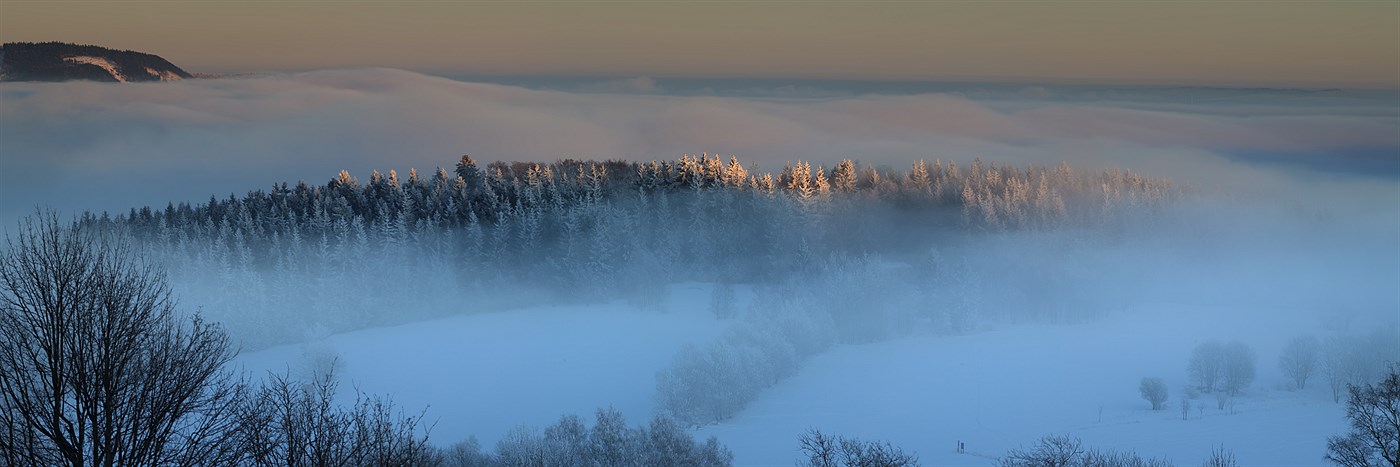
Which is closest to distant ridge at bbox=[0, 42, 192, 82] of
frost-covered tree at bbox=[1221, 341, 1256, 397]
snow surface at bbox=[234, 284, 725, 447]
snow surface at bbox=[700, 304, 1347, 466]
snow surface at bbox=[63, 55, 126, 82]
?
snow surface at bbox=[63, 55, 126, 82]

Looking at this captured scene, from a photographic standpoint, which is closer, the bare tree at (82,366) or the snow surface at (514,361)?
the bare tree at (82,366)

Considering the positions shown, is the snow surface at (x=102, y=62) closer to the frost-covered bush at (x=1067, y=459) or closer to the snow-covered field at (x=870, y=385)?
the snow-covered field at (x=870, y=385)

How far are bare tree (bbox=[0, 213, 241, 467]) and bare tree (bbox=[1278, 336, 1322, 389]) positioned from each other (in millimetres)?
83966

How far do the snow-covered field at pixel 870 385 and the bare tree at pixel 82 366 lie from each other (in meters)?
47.9

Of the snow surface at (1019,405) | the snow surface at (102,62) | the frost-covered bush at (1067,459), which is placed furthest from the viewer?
the snow surface at (102,62)

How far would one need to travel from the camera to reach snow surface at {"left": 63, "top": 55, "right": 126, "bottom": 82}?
9250cm

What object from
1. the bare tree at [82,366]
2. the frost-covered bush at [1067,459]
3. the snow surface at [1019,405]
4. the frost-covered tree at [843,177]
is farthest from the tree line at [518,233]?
the bare tree at [82,366]

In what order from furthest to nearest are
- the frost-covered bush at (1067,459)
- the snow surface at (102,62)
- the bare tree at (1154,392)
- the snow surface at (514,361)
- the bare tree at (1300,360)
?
1. the snow surface at (102,62)
2. the bare tree at (1300,360)
3. the bare tree at (1154,392)
4. the snow surface at (514,361)
5. the frost-covered bush at (1067,459)

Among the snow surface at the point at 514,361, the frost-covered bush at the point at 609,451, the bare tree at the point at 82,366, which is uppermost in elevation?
the bare tree at the point at 82,366

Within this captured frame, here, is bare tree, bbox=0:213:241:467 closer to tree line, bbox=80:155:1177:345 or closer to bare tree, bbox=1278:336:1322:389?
tree line, bbox=80:155:1177:345

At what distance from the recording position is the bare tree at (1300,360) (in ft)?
264

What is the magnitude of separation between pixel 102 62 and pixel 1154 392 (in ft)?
302

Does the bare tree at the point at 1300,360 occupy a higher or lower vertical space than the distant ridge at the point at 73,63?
lower

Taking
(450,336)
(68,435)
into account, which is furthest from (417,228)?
(68,435)
